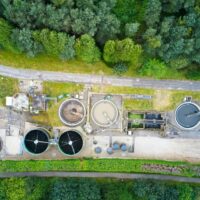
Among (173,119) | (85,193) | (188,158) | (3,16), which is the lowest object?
(85,193)

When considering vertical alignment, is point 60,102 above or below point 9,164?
above

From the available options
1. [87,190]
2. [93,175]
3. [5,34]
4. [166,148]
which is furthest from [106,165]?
[5,34]

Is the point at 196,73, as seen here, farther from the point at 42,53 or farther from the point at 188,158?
the point at 42,53

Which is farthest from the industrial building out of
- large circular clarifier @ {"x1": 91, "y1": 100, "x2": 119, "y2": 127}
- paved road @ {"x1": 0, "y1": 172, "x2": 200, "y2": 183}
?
paved road @ {"x1": 0, "y1": 172, "x2": 200, "y2": 183}

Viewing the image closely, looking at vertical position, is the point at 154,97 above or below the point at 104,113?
above

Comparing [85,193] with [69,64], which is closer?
[85,193]

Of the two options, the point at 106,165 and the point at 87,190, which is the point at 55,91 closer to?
the point at 106,165

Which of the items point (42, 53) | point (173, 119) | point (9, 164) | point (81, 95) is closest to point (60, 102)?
point (81, 95)
